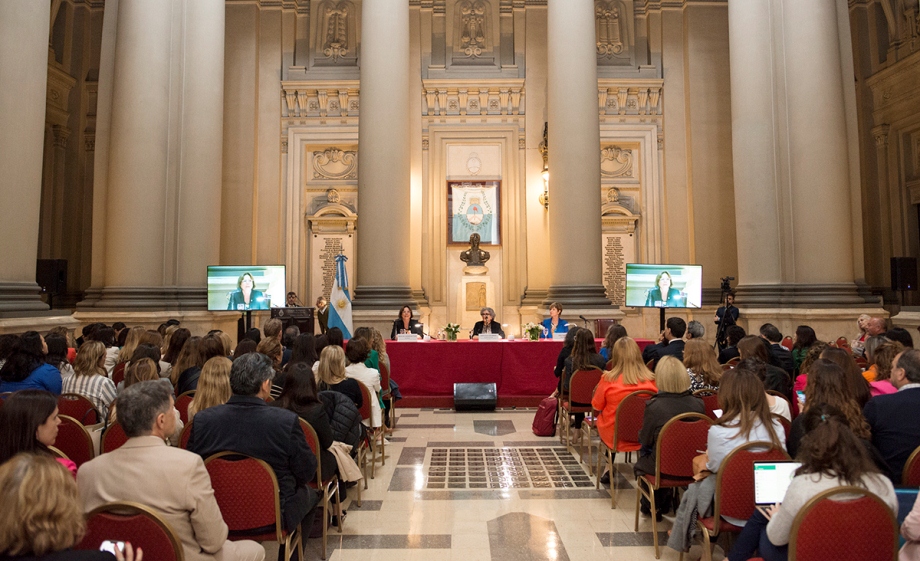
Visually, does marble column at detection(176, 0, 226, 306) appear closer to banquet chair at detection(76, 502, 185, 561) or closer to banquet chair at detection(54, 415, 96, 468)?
banquet chair at detection(54, 415, 96, 468)

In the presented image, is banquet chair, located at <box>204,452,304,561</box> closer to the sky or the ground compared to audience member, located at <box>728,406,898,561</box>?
closer to the ground

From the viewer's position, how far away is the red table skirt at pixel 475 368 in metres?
9.75

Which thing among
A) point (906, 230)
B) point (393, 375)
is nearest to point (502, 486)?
point (393, 375)

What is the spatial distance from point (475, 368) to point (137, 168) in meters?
6.66

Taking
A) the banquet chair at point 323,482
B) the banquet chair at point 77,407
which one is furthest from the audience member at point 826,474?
the banquet chair at point 77,407

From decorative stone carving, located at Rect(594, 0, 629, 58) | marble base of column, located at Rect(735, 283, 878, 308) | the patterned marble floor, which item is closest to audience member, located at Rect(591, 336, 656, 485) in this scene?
the patterned marble floor

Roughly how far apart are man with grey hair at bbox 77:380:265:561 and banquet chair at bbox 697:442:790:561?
2.48 meters

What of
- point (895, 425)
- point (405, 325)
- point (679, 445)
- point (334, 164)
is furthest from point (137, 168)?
point (895, 425)

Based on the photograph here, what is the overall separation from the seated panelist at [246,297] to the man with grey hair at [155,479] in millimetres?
8964

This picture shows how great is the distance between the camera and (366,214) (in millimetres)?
11664

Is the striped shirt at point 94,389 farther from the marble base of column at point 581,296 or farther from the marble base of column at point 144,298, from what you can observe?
the marble base of column at point 581,296

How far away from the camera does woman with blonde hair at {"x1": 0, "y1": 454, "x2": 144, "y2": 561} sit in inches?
70.2

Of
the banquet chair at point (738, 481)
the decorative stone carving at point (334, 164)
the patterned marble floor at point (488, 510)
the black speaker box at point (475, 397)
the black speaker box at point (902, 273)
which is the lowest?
the patterned marble floor at point (488, 510)

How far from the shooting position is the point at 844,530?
2.49 m
